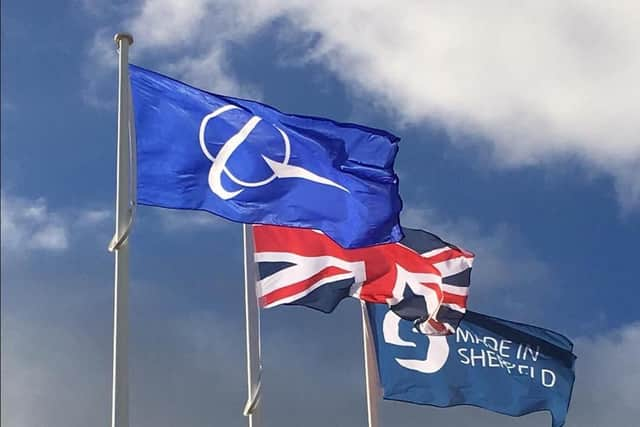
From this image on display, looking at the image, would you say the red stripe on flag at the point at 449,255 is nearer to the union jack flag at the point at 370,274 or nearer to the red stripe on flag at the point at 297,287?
the union jack flag at the point at 370,274

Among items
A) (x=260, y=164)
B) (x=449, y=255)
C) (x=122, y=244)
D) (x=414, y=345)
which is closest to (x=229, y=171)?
(x=260, y=164)

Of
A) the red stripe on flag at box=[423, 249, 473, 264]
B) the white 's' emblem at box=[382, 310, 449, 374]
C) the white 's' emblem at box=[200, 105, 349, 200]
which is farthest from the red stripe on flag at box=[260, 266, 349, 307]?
the white 's' emblem at box=[382, 310, 449, 374]

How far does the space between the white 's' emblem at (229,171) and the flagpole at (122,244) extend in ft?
5.64

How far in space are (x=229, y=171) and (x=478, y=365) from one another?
45.8 ft

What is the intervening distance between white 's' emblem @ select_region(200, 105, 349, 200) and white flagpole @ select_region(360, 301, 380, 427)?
807 cm

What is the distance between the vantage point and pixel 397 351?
3172 cm

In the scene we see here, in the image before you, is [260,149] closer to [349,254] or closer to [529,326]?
[349,254]

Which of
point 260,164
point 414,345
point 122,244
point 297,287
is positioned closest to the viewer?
point 122,244

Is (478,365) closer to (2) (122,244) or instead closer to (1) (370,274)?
(1) (370,274)

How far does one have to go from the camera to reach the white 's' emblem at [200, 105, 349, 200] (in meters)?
21.2

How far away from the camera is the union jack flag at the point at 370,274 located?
24703 millimetres

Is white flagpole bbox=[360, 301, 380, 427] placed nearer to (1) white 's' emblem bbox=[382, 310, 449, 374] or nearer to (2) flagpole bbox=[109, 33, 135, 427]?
(1) white 's' emblem bbox=[382, 310, 449, 374]

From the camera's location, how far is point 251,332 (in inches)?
885

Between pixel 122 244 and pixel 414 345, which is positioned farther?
pixel 414 345
